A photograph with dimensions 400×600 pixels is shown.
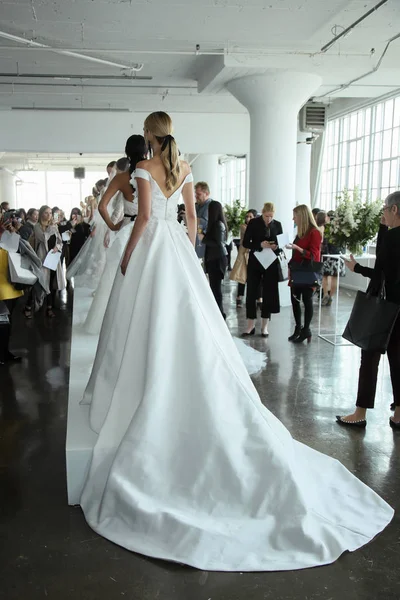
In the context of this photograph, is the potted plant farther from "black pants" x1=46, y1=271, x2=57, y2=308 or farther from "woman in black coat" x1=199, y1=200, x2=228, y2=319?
"woman in black coat" x1=199, y1=200, x2=228, y2=319

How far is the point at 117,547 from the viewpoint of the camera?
2746 mm

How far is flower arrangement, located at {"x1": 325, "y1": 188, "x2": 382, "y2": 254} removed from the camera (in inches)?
260

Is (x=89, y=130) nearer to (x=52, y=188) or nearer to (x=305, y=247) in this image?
(x=305, y=247)

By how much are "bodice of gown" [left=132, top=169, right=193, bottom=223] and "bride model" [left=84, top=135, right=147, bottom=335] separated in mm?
1115

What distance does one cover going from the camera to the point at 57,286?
9.24 meters

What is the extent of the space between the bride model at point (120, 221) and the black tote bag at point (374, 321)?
1.92m

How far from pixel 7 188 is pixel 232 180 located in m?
14.5

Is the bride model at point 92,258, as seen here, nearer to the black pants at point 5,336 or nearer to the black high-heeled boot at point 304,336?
the black pants at point 5,336

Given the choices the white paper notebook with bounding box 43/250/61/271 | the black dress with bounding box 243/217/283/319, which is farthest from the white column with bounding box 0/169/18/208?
the black dress with bounding box 243/217/283/319

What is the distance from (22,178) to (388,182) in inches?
1201

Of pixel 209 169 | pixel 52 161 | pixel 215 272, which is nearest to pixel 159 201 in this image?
A: pixel 215 272

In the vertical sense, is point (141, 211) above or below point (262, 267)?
above

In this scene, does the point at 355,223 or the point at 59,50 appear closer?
the point at 355,223

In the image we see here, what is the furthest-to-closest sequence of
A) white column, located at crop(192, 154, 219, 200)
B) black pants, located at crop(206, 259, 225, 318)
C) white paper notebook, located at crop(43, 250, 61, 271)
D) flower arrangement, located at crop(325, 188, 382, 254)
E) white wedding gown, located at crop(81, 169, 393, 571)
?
white column, located at crop(192, 154, 219, 200) < white paper notebook, located at crop(43, 250, 61, 271) < black pants, located at crop(206, 259, 225, 318) < flower arrangement, located at crop(325, 188, 382, 254) < white wedding gown, located at crop(81, 169, 393, 571)
